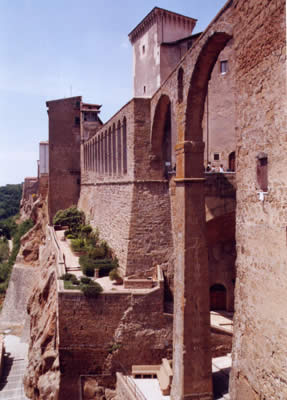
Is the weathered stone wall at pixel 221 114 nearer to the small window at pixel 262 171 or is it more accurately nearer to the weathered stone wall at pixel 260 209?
the weathered stone wall at pixel 260 209

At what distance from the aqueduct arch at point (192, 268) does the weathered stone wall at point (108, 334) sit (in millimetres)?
2774

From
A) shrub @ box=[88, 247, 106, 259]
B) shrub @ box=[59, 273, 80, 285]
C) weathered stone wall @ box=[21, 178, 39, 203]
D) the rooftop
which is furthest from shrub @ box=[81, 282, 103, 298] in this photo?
weathered stone wall @ box=[21, 178, 39, 203]

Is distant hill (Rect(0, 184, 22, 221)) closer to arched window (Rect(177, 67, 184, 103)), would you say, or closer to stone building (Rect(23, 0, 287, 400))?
stone building (Rect(23, 0, 287, 400))

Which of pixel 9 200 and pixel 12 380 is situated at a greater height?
pixel 9 200

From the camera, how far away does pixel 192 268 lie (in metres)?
10.4

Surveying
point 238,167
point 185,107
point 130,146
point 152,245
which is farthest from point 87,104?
point 238,167

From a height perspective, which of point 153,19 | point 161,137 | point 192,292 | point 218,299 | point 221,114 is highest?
point 153,19

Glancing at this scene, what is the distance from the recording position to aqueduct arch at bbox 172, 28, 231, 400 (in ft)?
33.6

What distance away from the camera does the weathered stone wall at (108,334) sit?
13336mm

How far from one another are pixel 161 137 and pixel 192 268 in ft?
22.1

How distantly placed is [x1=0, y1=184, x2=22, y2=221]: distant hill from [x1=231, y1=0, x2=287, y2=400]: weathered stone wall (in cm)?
8005

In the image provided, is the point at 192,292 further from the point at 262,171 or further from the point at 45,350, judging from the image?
the point at 45,350

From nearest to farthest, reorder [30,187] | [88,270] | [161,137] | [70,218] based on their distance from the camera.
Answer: [161,137] → [88,270] → [70,218] → [30,187]

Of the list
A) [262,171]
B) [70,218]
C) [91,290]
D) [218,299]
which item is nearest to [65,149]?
[70,218]
